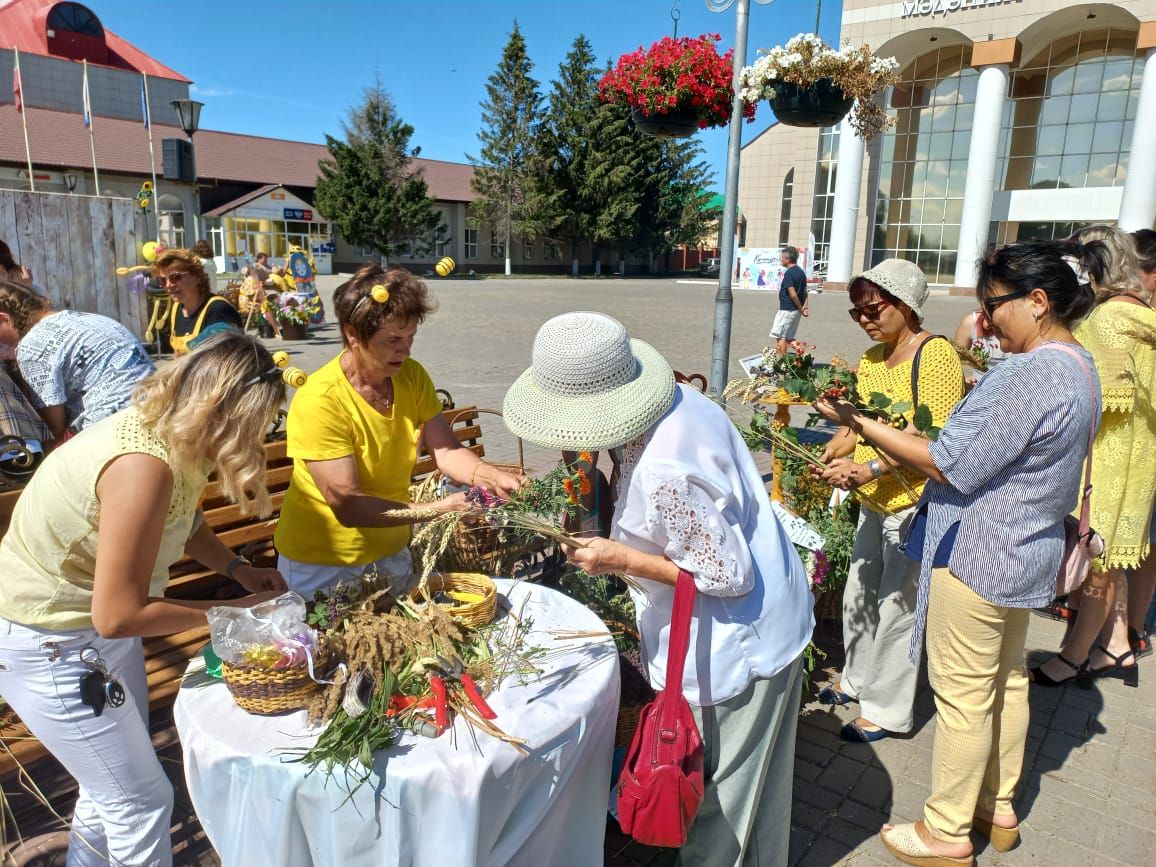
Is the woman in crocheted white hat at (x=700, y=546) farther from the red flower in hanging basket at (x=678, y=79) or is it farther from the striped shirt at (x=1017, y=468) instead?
the red flower in hanging basket at (x=678, y=79)

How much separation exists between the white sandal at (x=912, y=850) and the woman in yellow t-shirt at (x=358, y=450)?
5.87 feet

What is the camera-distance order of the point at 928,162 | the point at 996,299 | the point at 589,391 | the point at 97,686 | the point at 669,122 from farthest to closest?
the point at 928,162
the point at 669,122
the point at 996,299
the point at 97,686
the point at 589,391

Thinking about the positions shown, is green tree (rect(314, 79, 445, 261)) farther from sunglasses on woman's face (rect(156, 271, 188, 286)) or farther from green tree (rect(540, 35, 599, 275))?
sunglasses on woman's face (rect(156, 271, 188, 286))

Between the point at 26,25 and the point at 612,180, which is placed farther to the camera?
the point at 612,180

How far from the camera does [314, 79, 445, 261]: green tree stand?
1404 inches

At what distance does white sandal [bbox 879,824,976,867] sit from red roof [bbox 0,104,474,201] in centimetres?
3752

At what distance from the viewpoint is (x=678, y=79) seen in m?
4.92

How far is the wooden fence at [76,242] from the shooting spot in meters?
9.41

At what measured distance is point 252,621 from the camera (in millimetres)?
1844

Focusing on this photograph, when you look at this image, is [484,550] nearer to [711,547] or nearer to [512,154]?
[711,547]

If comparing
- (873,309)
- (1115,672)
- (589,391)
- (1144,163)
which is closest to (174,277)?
(589,391)

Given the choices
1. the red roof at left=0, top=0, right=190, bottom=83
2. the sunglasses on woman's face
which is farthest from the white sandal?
the red roof at left=0, top=0, right=190, bottom=83

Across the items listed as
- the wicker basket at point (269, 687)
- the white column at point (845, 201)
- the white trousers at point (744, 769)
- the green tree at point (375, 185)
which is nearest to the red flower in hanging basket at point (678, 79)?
the white trousers at point (744, 769)

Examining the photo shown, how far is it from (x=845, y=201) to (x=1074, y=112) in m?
8.88
